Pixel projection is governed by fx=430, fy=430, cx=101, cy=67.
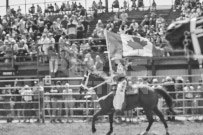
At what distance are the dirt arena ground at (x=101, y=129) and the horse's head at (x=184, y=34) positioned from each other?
8.01m

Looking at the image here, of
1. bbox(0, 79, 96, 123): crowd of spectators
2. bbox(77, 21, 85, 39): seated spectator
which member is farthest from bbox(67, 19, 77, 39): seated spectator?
bbox(0, 79, 96, 123): crowd of spectators

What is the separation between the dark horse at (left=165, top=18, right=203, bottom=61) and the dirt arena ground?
801 cm

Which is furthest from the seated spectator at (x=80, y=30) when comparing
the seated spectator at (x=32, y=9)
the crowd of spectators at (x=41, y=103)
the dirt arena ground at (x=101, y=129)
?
the seated spectator at (x=32, y=9)

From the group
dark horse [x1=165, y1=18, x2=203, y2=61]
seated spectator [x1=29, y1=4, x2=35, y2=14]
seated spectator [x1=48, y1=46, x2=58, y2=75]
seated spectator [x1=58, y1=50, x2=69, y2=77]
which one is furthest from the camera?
seated spectator [x1=29, y1=4, x2=35, y2=14]

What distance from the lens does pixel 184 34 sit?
5.33m

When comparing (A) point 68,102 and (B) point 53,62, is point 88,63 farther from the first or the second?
(B) point 53,62

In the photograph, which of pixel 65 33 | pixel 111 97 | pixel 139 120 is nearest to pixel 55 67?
pixel 65 33

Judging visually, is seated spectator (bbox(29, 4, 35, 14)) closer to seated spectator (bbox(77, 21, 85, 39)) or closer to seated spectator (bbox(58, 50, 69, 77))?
seated spectator (bbox(77, 21, 85, 39))

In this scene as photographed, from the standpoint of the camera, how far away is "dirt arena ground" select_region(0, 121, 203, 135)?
44.2 feet

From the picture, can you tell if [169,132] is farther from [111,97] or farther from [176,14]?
[176,14]

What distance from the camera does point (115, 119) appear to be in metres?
17.0

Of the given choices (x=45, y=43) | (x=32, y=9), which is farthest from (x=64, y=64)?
(x=32, y=9)

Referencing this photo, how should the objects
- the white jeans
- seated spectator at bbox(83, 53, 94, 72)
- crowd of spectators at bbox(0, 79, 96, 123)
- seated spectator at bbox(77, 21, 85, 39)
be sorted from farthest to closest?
seated spectator at bbox(77, 21, 85, 39)
the white jeans
crowd of spectators at bbox(0, 79, 96, 123)
seated spectator at bbox(83, 53, 94, 72)

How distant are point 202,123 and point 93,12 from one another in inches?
508
